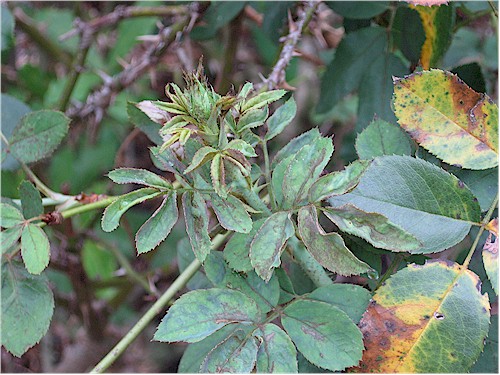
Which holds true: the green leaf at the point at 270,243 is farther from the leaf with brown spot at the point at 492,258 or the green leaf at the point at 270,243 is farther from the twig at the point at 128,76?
the twig at the point at 128,76

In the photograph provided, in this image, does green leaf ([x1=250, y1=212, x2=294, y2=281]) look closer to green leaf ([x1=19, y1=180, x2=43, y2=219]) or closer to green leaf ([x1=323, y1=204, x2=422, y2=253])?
green leaf ([x1=323, y1=204, x2=422, y2=253])

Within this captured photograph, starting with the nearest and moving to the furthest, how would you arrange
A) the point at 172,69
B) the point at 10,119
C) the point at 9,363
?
the point at 10,119 → the point at 9,363 → the point at 172,69

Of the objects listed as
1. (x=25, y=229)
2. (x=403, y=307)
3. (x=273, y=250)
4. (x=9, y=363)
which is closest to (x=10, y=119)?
(x=25, y=229)

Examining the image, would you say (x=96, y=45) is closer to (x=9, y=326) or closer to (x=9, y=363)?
(x=9, y=363)

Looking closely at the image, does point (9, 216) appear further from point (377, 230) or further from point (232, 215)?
point (377, 230)

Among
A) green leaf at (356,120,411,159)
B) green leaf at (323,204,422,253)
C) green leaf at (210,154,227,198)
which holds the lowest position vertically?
green leaf at (323,204,422,253)

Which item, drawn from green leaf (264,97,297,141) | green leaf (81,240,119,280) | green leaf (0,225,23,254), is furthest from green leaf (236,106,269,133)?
green leaf (81,240,119,280)
